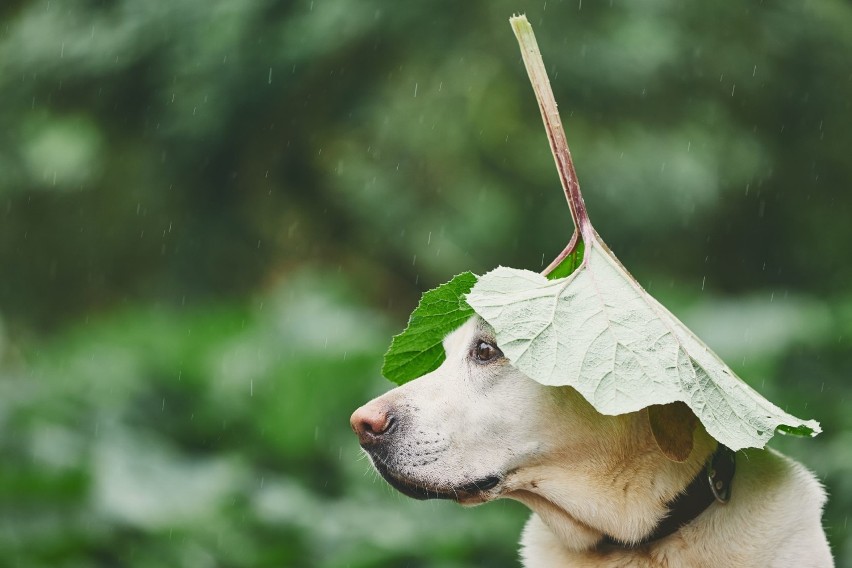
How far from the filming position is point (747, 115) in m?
7.81

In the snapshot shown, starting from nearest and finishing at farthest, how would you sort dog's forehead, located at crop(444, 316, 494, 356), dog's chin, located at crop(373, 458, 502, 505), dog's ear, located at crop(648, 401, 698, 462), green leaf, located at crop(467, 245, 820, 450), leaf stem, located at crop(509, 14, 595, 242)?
1. green leaf, located at crop(467, 245, 820, 450)
2. leaf stem, located at crop(509, 14, 595, 242)
3. dog's ear, located at crop(648, 401, 698, 462)
4. dog's chin, located at crop(373, 458, 502, 505)
5. dog's forehead, located at crop(444, 316, 494, 356)

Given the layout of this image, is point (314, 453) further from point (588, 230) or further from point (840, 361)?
point (588, 230)

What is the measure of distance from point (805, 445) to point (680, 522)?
3.46 metres

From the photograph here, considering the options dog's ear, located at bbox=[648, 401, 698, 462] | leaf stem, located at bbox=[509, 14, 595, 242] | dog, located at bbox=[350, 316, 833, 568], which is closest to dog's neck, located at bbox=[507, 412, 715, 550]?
dog, located at bbox=[350, 316, 833, 568]

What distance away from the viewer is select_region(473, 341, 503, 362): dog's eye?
246 centimetres

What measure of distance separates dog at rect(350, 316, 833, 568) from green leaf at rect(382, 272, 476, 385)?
0.08m

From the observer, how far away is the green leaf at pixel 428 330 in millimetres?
2279

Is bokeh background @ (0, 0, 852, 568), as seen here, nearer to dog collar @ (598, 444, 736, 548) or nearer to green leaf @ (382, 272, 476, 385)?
green leaf @ (382, 272, 476, 385)

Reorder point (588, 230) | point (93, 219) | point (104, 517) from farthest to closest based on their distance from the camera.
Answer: point (93, 219) → point (104, 517) → point (588, 230)

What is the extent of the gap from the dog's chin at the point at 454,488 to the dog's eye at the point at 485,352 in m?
0.26

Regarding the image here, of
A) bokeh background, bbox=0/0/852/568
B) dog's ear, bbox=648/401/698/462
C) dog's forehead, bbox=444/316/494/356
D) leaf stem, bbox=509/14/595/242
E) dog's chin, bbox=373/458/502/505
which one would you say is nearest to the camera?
leaf stem, bbox=509/14/595/242

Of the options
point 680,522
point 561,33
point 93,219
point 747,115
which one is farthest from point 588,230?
point 93,219

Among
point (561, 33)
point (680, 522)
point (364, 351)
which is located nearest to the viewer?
point (680, 522)

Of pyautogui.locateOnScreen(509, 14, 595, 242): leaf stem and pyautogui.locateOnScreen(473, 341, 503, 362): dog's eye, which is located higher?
pyautogui.locateOnScreen(509, 14, 595, 242): leaf stem
